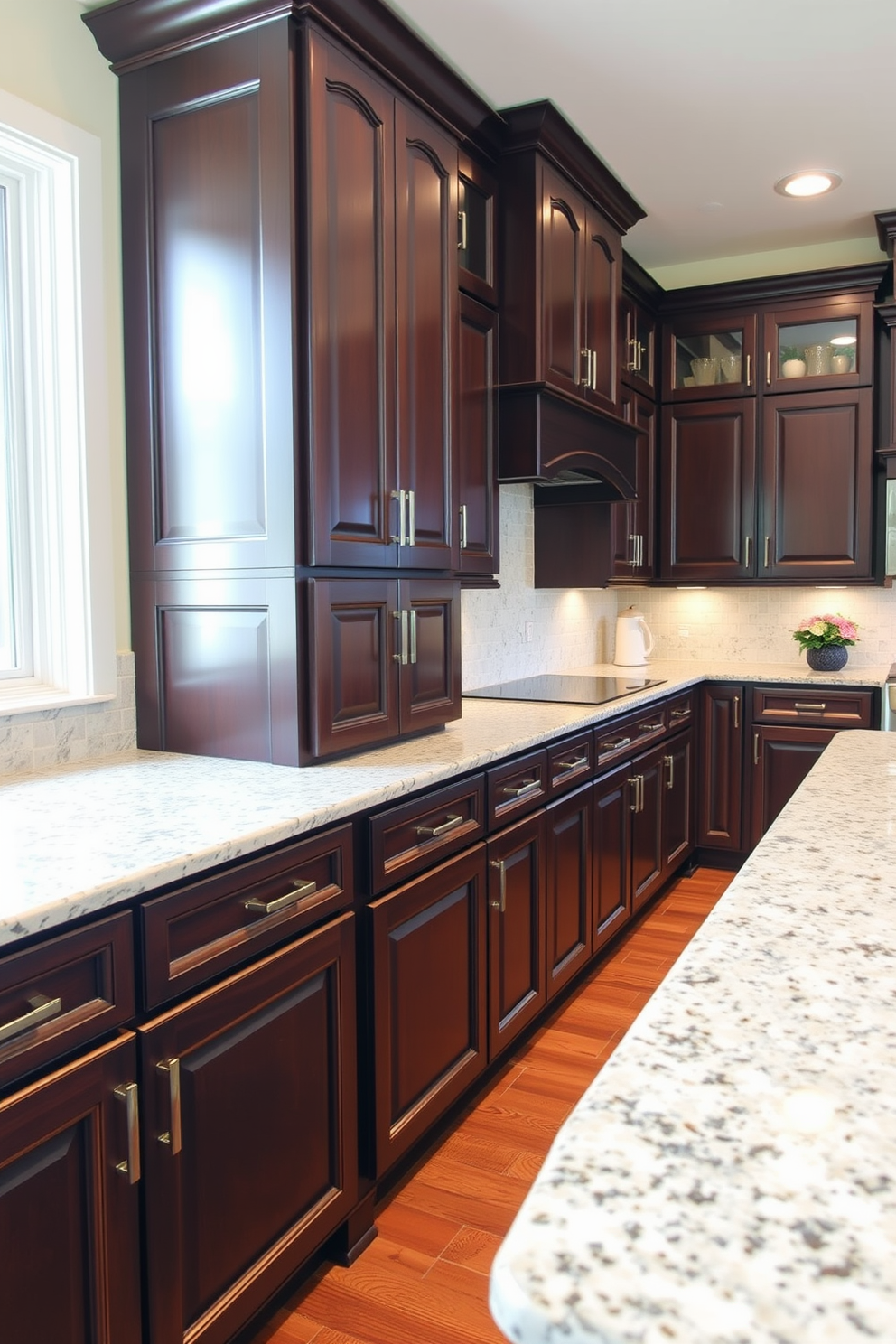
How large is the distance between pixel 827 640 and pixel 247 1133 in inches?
141

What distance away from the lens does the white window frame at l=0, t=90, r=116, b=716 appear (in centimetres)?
213

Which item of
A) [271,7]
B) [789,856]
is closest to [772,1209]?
[789,856]

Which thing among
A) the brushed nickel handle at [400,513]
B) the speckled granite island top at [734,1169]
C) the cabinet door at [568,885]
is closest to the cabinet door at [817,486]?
the cabinet door at [568,885]

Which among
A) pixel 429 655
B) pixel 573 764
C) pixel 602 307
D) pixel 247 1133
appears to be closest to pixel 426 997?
pixel 247 1133

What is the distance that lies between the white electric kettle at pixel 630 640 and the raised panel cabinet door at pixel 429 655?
210 cm

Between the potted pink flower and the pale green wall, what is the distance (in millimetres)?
3204

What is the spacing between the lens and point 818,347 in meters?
4.41

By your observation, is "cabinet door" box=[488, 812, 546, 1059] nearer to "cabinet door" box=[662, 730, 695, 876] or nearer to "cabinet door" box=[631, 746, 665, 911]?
"cabinet door" box=[631, 746, 665, 911]

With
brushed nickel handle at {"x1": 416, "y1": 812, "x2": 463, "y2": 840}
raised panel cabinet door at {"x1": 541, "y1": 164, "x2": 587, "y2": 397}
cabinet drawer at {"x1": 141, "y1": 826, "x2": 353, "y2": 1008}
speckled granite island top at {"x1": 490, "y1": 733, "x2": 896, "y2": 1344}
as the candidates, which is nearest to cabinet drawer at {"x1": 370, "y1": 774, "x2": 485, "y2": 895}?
brushed nickel handle at {"x1": 416, "y1": 812, "x2": 463, "y2": 840}

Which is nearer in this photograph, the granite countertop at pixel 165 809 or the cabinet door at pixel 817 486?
the granite countertop at pixel 165 809

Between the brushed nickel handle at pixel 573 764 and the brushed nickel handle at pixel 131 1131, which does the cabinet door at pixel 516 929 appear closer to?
the brushed nickel handle at pixel 573 764

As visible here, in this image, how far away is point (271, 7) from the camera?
198 cm

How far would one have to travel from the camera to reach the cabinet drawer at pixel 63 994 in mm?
1163

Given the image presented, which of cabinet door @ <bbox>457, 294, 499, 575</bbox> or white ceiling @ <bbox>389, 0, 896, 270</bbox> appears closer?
white ceiling @ <bbox>389, 0, 896, 270</bbox>
